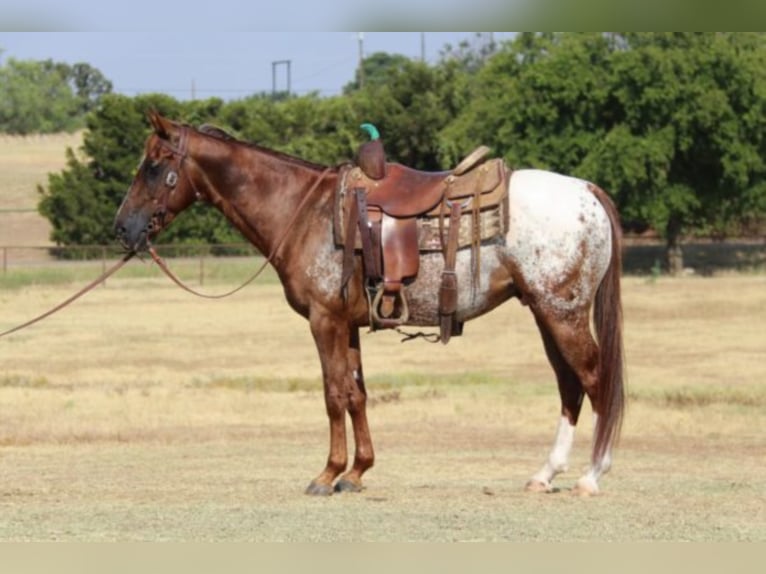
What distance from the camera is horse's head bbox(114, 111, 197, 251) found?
11406mm

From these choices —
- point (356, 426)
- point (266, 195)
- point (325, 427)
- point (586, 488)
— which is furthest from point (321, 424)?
point (586, 488)

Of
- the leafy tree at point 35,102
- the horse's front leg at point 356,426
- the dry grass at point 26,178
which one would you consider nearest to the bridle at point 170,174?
the horse's front leg at point 356,426

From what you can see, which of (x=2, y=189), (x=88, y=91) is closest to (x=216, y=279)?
(x=2, y=189)

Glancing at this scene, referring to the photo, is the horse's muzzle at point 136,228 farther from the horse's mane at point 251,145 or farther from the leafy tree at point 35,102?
the leafy tree at point 35,102

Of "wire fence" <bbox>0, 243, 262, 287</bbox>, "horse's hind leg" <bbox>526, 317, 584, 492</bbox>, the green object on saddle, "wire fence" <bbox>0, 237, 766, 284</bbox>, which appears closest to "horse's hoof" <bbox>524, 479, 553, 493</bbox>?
"horse's hind leg" <bbox>526, 317, 584, 492</bbox>

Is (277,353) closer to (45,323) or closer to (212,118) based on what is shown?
(45,323)

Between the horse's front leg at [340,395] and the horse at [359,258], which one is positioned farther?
the horse's front leg at [340,395]

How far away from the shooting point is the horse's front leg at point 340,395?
11094 mm

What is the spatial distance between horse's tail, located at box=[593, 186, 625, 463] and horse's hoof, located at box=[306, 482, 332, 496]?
1.97 meters

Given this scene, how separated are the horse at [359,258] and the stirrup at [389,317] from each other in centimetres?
9

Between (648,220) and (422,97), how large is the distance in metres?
12.5

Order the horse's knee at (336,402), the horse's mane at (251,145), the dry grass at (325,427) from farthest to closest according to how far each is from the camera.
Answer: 1. the horse's mane at (251,145)
2. the horse's knee at (336,402)
3. the dry grass at (325,427)

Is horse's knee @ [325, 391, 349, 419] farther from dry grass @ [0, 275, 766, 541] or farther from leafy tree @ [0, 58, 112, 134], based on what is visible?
leafy tree @ [0, 58, 112, 134]

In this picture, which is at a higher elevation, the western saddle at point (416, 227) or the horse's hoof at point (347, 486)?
the western saddle at point (416, 227)
